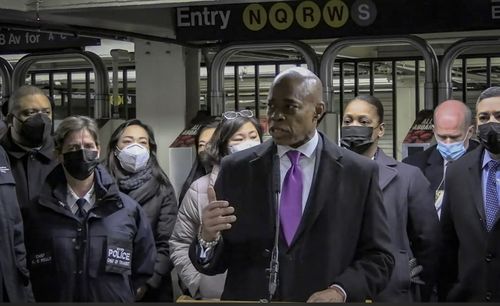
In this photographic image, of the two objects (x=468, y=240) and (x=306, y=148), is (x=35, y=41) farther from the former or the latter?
(x=306, y=148)

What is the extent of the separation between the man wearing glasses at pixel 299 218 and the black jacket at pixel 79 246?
2.90ft

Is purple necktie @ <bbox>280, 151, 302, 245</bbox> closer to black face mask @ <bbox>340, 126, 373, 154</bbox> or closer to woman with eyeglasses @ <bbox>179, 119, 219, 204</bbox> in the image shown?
black face mask @ <bbox>340, 126, 373, 154</bbox>

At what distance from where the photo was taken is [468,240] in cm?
328

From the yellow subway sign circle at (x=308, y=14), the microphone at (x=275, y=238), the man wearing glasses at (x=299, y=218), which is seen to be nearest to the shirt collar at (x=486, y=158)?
the man wearing glasses at (x=299, y=218)

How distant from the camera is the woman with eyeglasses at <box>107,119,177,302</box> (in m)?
4.18

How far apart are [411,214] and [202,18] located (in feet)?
8.16

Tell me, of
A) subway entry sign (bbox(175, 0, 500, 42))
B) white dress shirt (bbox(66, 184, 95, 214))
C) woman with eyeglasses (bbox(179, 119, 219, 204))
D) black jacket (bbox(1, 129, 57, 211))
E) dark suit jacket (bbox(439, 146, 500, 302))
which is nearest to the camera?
dark suit jacket (bbox(439, 146, 500, 302))

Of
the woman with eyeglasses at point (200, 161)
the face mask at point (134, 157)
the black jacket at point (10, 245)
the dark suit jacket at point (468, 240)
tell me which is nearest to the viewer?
the dark suit jacket at point (468, 240)

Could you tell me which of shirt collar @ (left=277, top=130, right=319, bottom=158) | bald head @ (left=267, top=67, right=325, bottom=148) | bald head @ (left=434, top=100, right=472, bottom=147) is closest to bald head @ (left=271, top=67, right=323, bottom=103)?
bald head @ (left=267, top=67, right=325, bottom=148)

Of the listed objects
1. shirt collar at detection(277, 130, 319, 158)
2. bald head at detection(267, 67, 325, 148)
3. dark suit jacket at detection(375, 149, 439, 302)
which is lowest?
dark suit jacket at detection(375, 149, 439, 302)

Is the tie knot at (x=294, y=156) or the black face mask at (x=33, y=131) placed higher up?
the black face mask at (x=33, y=131)

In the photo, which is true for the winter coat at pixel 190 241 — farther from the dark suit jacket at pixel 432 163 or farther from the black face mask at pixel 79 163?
the dark suit jacket at pixel 432 163

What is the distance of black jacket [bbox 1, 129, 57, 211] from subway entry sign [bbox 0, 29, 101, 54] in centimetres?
227

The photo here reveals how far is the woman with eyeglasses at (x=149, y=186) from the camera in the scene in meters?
4.18
